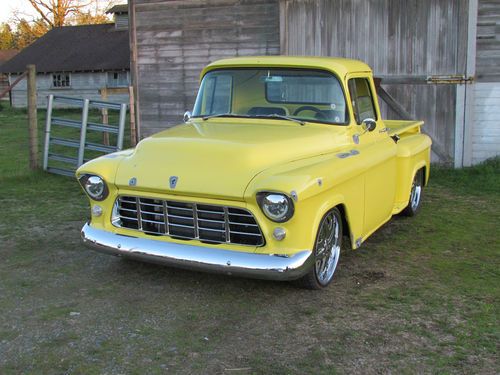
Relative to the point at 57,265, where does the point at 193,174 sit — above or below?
above

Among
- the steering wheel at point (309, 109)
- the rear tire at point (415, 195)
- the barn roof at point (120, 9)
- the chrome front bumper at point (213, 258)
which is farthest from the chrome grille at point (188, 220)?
the barn roof at point (120, 9)

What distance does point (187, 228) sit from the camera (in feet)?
14.6

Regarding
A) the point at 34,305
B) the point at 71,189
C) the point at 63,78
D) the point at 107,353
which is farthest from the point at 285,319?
the point at 63,78

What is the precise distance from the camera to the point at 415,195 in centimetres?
719

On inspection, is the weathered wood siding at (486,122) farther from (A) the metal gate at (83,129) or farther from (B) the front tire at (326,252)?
→ (B) the front tire at (326,252)

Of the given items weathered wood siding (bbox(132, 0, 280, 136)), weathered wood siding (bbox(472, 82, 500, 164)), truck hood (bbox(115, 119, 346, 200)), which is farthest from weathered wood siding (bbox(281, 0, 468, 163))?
A: truck hood (bbox(115, 119, 346, 200))

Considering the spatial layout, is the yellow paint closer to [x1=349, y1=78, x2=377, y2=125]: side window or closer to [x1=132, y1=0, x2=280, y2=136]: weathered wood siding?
[x1=349, y1=78, x2=377, y2=125]: side window

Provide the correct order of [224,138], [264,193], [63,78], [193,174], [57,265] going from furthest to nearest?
1. [63,78]
2. [57,265]
3. [224,138]
4. [193,174]
5. [264,193]

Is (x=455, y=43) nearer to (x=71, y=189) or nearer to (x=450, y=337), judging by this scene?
(x=71, y=189)

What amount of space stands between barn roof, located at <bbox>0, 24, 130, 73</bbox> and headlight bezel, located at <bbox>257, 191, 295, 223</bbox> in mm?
29943

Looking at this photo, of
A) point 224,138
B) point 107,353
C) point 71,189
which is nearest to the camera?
point 107,353

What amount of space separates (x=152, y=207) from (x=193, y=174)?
Answer: 1.54 feet

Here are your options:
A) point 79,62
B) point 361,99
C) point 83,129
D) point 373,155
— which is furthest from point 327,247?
point 79,62

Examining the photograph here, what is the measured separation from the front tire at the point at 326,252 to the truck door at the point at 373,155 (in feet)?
1.50
